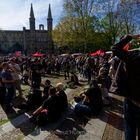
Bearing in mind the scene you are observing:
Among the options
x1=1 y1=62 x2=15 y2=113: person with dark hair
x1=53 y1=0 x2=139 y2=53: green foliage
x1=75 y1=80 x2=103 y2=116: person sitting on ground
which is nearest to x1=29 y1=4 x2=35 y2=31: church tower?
x1=53 y1=0 x2=139 y2=53: green foliage

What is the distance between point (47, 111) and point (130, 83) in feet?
15.9

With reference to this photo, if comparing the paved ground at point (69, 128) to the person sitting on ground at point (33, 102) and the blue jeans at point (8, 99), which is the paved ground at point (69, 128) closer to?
the blue jeans at point (8, 99)

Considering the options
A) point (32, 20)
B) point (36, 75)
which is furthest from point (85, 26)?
point (32, 20)

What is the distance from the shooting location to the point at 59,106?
9.71 m

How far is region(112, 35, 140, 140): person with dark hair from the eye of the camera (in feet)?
15.0

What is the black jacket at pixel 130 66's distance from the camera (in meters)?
4.56

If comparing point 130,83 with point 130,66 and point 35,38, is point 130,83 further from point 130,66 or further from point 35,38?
point 35,38

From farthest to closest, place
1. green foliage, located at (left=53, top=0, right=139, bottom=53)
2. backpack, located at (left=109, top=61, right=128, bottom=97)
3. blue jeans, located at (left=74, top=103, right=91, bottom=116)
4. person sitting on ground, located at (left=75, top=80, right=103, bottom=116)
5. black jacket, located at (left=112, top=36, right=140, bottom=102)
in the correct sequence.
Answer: green foliage, located at (left=53, top=0, right=139, bottom=53)
person sitting on ground, located at (left=75, top=80, right=103, bottom=116)
blue jeans, located at (left=74, top=103, right=91, bottom=116)
backpack, located at (left=109, top=61, right=128, bottom=97)
black jacket, located at (left=112, top=36, right=140, bottom=102)

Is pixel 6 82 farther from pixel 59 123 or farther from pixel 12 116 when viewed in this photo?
pixel 59 123

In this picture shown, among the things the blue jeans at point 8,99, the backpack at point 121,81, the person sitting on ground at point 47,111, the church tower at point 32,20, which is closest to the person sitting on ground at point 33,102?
the blue jeans at point 8,99

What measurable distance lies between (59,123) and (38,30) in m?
140

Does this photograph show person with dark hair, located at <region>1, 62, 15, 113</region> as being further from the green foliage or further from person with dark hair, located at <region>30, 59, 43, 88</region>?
the green foliage

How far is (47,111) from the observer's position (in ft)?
30.3

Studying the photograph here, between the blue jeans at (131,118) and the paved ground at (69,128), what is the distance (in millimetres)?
3052
